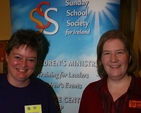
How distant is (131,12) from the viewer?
2.67m

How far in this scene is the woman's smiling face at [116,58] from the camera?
57.2 inches

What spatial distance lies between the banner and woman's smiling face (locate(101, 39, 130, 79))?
0.43m

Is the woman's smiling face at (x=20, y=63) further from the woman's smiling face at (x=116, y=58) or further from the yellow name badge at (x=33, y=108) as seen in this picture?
the woman's smiling face at (x=116, y=58)

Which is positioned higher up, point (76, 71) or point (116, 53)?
point (116, 53)

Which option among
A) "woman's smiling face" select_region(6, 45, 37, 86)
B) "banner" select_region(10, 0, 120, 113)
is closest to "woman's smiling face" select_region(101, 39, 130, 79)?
"banner" select_region(10, 0, 120, 113)

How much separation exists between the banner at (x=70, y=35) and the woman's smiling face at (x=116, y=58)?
1.42 feet

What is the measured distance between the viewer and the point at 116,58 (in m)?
1.44

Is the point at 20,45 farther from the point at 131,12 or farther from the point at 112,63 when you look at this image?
the point at 131,12

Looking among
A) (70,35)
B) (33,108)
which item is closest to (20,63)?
(33,108)

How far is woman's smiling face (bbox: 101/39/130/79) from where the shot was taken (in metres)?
1.45

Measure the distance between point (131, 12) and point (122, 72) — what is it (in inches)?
57.3

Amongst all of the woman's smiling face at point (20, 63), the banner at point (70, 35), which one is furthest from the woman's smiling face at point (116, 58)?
the woman's smiling face at point (20, 63)

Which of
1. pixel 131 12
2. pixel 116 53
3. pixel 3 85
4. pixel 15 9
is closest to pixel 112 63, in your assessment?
pixel 116 53

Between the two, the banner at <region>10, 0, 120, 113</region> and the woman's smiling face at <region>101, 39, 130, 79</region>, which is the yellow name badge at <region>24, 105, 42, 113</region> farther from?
the woman's smiling face at <region>101, 39, 130, 79</region>
